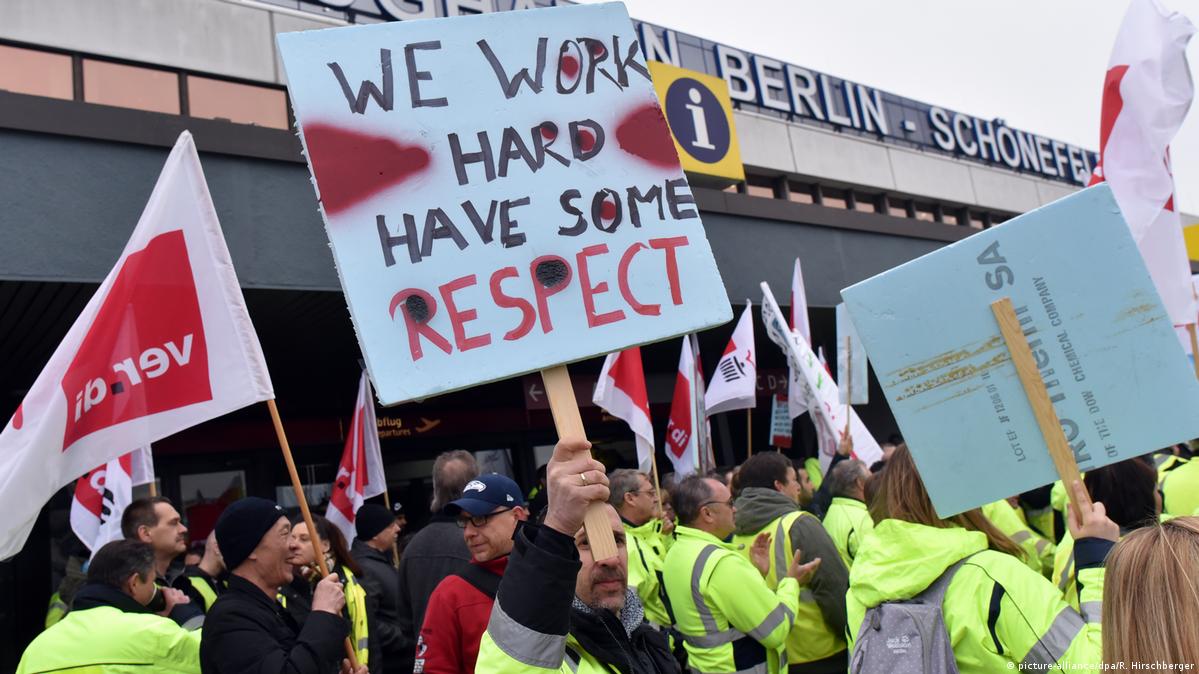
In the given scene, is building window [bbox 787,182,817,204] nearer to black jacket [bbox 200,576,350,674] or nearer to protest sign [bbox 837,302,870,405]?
protest sign [bbox 837,302,870,405]

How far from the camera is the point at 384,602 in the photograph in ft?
20.2

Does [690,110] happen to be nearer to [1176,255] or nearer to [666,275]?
[1176,255]

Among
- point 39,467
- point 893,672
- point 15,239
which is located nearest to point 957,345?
point 893,672

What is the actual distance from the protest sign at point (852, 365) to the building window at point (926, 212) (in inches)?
444

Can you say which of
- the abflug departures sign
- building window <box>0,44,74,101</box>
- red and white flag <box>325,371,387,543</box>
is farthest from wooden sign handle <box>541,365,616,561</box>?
the abflug departures sign

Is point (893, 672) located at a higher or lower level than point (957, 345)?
lower

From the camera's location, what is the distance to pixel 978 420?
3.06 metres

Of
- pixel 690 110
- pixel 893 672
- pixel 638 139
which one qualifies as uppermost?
pixel 690 110

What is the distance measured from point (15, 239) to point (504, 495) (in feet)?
19.4

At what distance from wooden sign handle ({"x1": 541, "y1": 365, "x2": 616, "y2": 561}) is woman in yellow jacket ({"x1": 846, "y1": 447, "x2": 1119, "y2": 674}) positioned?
1423 mm

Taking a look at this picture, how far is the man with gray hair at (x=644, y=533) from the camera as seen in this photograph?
5109 millimetres

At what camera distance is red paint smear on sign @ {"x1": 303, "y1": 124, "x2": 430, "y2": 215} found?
2.42 metres

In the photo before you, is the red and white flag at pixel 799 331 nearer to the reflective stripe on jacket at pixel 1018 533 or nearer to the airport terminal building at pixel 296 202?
the airport terminal building at pixel 296 202

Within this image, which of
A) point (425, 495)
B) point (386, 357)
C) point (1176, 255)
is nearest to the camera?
point (386, 357)
